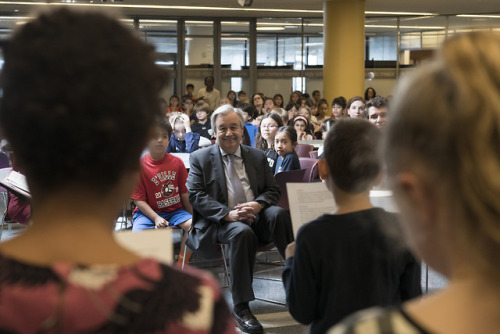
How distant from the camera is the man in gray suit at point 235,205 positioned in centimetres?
457

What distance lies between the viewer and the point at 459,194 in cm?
79

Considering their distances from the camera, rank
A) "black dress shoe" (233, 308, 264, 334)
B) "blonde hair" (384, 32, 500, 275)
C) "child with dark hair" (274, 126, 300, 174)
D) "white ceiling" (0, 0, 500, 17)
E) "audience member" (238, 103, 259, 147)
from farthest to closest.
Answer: "white ceiling" (0, 0, 500, 17)
"audience member" (238, 103, 259, 147)
"child with dark hair" (274, 126, 300, 174)
"black dress shoe" (233, 308, 264, 334)
"blonde hair" (384, 32, 500, 275)

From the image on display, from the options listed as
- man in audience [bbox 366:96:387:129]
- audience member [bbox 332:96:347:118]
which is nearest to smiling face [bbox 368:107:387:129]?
man in audience [bbox 366:96:387:129]

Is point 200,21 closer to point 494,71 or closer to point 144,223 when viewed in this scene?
point 144,223

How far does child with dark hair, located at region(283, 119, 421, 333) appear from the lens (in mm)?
2268

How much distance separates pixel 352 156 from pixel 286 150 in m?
3.77

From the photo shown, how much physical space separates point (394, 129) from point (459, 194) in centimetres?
12

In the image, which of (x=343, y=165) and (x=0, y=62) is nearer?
(x=0, y=62)

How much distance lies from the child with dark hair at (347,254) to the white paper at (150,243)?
102 cm

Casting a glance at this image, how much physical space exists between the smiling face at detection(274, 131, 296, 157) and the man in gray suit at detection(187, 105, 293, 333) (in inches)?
35.1

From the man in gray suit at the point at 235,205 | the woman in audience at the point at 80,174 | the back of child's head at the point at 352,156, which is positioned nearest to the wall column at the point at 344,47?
the man in gray suit at the point at 235,205

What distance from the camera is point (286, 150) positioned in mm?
6098

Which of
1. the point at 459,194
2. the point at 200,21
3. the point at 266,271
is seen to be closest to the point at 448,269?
the point at 459,194

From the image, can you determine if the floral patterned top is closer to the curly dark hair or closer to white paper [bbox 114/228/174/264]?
the curly dark hair
